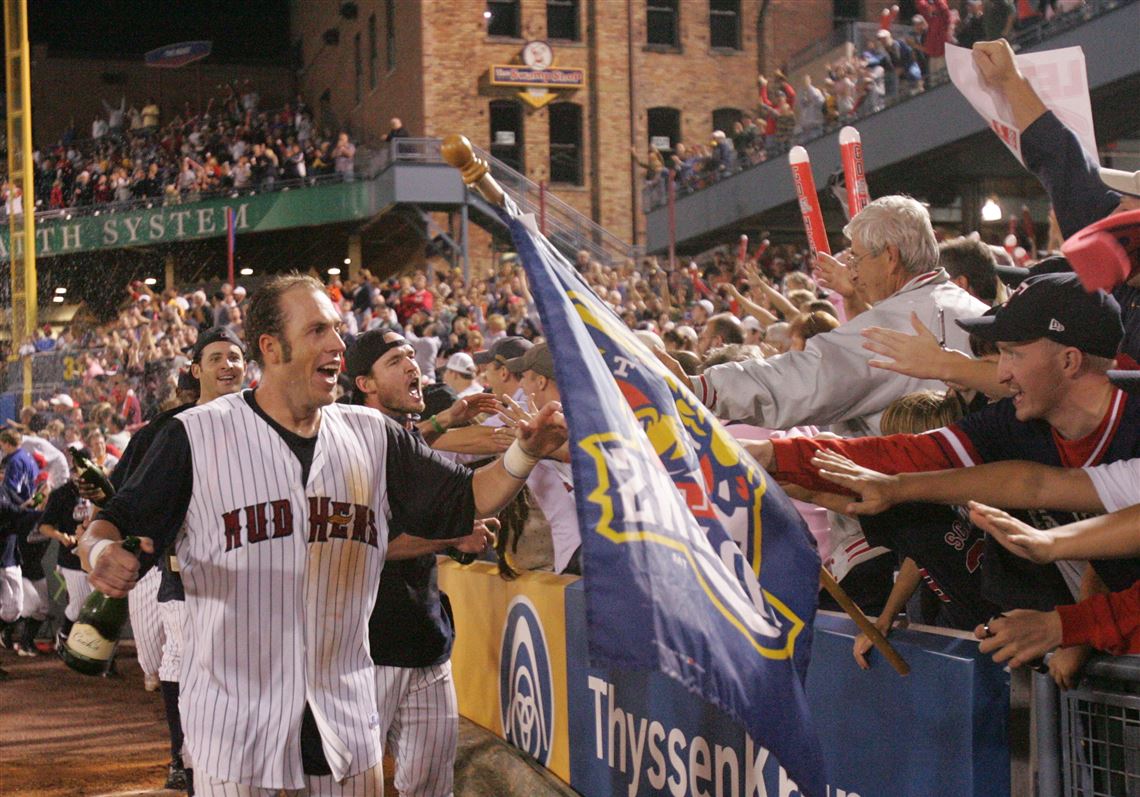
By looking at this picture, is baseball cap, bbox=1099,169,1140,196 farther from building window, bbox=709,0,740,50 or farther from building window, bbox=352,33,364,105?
building window, bbox=352,33,364,105

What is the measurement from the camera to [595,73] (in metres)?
34.9

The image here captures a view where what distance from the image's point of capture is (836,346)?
4488 millimetres

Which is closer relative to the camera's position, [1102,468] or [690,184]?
[1102,468]

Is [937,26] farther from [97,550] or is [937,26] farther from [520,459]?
[97,550]

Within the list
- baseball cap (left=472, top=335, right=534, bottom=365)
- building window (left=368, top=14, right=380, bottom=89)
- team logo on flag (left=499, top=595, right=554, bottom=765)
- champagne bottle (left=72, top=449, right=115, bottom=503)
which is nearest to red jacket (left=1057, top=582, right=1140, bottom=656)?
champagne bottle (left=72, top=449, right=115, bottom=503)

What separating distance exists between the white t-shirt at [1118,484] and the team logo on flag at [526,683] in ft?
11.9

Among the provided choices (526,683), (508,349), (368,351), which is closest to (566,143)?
(508,349)

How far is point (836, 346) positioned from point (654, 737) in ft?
5.83

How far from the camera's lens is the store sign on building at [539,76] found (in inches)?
1353

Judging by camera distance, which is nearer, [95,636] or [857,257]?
[95,636]

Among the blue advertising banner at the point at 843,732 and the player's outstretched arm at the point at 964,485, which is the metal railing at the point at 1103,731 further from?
the player's outstretched arm at the point at 964,485

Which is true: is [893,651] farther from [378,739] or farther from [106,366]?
[106,366]

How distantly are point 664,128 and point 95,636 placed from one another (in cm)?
3263

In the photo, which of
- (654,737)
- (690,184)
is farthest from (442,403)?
(690,184)
